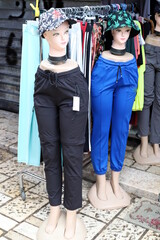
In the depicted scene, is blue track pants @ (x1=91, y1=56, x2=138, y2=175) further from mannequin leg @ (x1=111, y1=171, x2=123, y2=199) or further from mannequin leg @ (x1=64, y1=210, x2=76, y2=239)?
mannequin leg @ (x1=64, y1=210, x2=76, y2=239)

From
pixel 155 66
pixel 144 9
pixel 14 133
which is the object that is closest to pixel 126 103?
pixel 155 66

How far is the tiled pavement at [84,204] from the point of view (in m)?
3.32

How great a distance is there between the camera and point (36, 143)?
356 centimetres

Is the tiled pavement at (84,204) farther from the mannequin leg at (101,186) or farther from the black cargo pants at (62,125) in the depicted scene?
the black cargo pants at (62,125)

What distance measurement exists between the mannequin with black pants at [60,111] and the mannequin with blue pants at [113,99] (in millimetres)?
432

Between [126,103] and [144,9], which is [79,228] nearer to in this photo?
[126,103]

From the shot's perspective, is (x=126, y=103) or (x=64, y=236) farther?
(x=126, y=103)

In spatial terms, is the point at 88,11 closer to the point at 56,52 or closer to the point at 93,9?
the point at 93,9

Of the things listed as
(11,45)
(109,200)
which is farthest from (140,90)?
(11,45)

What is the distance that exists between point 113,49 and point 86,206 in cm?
155

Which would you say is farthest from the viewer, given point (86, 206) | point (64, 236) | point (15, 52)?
point (15, 52)

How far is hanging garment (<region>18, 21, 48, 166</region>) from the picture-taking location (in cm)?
326

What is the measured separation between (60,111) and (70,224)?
100 centimetres

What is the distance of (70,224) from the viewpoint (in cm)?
318
